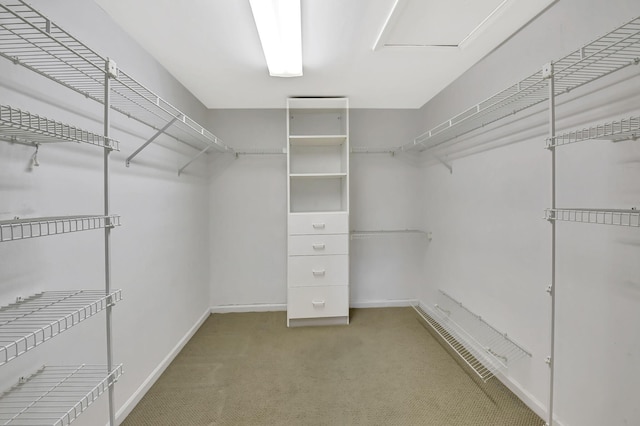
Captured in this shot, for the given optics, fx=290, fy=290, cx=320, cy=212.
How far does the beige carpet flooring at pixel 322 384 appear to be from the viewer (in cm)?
166

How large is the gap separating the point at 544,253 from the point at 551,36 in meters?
1.13

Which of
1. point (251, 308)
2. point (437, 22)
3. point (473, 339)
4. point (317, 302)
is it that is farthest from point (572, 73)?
point (251, 308)

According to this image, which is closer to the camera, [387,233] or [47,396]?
[47,396]

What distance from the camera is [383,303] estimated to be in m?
3.25

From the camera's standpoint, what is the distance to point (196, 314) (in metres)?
2.75

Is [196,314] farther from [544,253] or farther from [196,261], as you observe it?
[544,253]

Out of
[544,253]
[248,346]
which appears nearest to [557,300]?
[544,253]

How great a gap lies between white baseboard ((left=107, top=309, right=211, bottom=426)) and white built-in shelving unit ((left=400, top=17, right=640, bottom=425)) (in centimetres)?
211

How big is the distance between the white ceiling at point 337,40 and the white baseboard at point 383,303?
7.20ft

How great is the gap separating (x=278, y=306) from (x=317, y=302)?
628mm

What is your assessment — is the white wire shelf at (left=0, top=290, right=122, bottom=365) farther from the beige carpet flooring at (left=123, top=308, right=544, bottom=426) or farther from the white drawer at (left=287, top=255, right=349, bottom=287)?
the white drawer at (left=287, top=255, right=349, bottom=287)

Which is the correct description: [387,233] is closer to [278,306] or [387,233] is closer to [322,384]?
[278,306]

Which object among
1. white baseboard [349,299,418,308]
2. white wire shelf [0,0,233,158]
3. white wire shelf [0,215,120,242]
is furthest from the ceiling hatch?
white baseboard [349,299,418,308]

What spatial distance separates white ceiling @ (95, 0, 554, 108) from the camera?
57.9 inches
